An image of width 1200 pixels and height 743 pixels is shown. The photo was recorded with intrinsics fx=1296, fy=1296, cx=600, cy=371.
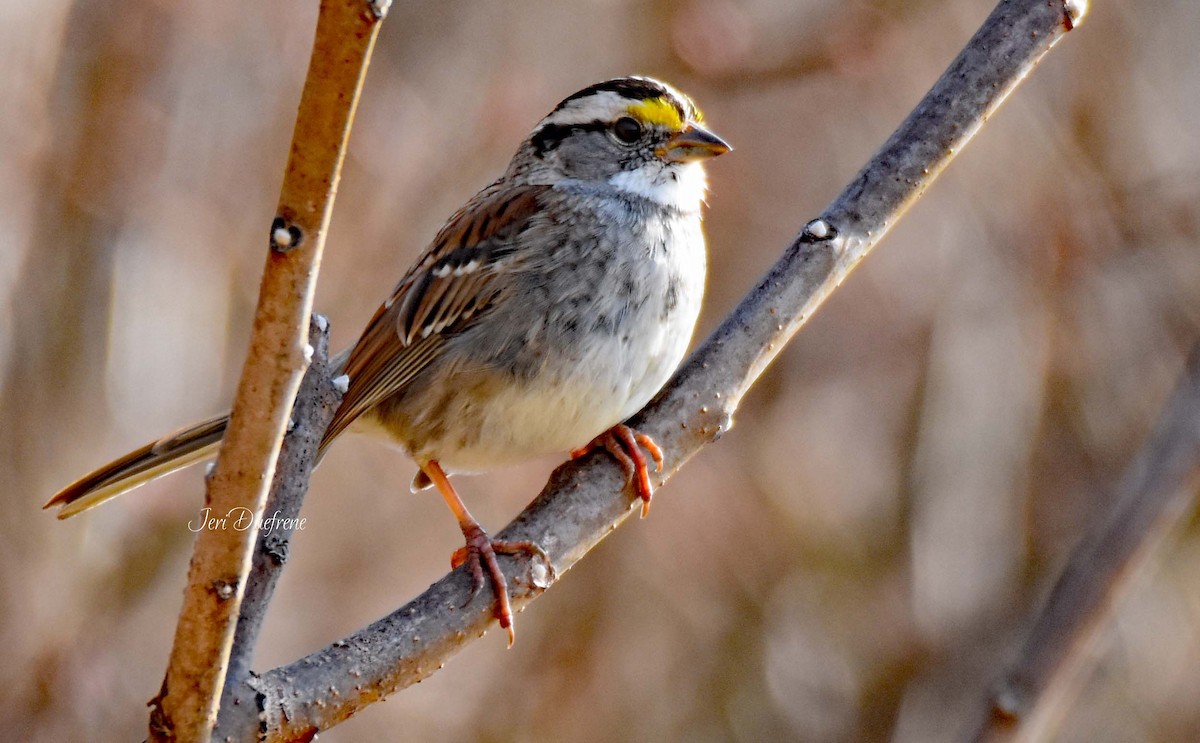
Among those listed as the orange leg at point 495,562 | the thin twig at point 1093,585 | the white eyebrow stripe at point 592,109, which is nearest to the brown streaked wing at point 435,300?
the white eyebrow stripe at point 592,109

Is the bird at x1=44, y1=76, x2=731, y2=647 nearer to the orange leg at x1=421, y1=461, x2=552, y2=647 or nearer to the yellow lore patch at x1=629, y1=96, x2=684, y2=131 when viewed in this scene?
the yellow lore patch at x1=629, y1=96, x2=684, y2=131

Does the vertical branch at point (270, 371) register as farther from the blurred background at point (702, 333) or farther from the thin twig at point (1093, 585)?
the blurred background at point (702, 333)

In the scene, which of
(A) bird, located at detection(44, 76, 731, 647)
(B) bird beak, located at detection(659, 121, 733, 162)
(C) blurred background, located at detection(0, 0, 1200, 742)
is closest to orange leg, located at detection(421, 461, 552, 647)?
(A) bird, located at detection(44, 76, 731, 647)

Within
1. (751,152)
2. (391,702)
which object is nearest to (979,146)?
(751,152)

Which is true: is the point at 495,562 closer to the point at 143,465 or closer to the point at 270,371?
the point at 270,371

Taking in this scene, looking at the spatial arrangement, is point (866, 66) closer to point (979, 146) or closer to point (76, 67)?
point (979, 146)

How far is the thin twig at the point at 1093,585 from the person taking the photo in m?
1.81

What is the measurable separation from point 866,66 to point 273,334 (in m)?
4.44

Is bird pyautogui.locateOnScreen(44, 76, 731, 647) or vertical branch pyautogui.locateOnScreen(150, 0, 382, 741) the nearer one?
vertical branch pyautogui.locateOnScreen(150, 0, 382, 741)

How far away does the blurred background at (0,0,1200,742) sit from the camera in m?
4.82

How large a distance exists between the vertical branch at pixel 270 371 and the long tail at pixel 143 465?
3.64 feet

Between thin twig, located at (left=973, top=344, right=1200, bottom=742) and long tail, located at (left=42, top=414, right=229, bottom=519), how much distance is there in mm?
1934

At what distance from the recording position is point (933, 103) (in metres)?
2.88

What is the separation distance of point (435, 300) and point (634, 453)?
1.06m
